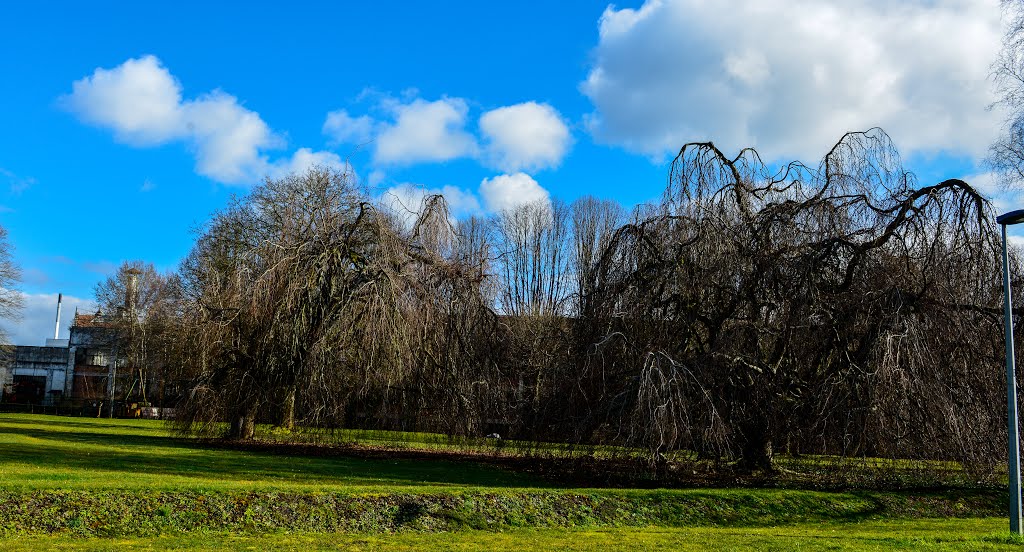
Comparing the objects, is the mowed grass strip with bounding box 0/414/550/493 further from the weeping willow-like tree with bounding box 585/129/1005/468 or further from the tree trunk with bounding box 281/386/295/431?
the weeping willow-like tree with bounding box 585/129/1005/468

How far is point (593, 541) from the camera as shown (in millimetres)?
8906

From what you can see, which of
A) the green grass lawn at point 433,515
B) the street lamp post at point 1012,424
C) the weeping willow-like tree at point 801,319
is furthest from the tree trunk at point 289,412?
the street lamp post at point 1012,424

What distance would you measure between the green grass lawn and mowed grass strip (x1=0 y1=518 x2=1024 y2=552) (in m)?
0.02

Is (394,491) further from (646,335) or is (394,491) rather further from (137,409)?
(137,409)

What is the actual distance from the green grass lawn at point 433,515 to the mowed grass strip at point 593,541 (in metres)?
0.02

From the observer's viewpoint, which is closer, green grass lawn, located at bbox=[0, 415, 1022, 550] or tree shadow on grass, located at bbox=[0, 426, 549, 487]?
green grass lawn, located at bbox=[0, 415, 1022, 550]

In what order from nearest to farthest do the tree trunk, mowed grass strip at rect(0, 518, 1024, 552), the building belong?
mowed grass strip at rect(0, 518, 1024, 552) < the tree trunk < the building

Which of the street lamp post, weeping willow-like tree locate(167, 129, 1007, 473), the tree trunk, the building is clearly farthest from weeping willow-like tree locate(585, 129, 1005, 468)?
the building

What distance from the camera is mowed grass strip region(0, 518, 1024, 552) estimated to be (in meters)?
8.02

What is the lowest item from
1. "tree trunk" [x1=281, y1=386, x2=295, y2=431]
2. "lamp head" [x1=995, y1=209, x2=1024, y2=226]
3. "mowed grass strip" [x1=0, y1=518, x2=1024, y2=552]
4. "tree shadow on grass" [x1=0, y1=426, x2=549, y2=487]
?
"mowed grass strip" [x1=0, y1=518, x2=1024, y2=552]

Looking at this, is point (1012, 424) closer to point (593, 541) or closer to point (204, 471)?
point (593, 541)

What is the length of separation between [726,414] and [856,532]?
3855 millimetres

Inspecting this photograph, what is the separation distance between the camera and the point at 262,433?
68.2 feet

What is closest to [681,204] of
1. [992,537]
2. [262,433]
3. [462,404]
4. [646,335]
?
[646,335]
